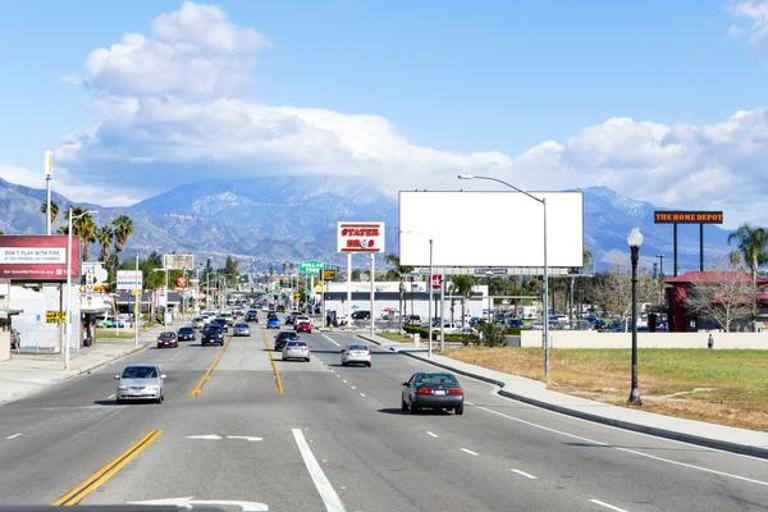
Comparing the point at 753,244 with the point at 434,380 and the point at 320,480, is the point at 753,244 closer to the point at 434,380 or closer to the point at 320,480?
the point at 434,380

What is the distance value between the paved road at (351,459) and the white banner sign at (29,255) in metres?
35.8

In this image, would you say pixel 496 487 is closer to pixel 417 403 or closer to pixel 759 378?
pixel 417 403

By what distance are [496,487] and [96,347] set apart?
77044mm

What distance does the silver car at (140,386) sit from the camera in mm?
40094

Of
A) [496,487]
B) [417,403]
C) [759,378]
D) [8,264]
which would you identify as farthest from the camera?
[8,264]

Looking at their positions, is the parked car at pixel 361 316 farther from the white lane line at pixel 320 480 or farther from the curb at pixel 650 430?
the white lane line at pixel 320 480

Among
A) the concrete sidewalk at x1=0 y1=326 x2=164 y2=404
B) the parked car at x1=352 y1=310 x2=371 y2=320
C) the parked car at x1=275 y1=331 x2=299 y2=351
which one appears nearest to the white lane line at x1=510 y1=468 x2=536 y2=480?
the concrete sidewalk at x1=0 y1=326 x2=164 y2=404

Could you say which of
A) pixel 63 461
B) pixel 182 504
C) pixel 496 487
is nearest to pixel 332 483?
pixel 496 487

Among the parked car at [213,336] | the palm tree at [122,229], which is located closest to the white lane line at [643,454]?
the parked car at [213,336]

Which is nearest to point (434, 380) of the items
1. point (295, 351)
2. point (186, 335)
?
point (295, 351)

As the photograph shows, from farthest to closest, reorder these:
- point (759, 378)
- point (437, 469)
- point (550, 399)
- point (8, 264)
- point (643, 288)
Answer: point (643, 288)
point (8, 264)
point (759, 378)
point (550, 399)
point (437, 469)

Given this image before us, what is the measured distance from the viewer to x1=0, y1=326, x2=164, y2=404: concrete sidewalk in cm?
4954

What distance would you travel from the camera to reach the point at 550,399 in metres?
41.9

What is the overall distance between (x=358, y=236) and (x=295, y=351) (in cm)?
7024
